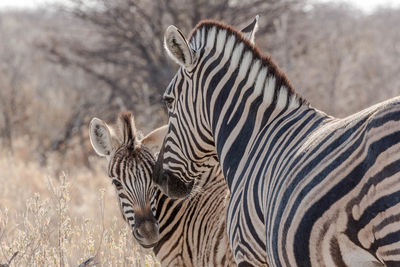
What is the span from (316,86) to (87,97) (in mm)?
6428

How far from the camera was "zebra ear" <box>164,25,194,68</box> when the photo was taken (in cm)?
399

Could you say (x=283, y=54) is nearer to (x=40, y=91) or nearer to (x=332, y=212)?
(x=40, y=91)

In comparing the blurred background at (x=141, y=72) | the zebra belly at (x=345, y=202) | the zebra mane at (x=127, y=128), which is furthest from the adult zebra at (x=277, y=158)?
the blurred background at (x=141, y=72)

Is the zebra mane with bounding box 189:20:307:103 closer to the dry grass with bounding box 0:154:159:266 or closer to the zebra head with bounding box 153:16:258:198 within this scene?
the zebra head with bounding box 153:16:258:198

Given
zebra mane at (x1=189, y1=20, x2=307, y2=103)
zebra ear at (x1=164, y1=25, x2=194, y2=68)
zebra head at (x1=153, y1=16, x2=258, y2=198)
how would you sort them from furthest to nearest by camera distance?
zebra head at (x1=153, y1=16, x2=258, y2=198)
zebra ear at (x1=164, y1=25, x2=194, y2=68)
zebra mane at (x1=189, y1=20, x2=307, y2=103)

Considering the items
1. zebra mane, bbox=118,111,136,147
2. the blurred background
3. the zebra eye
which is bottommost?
zebra mane, bbox=118,111,136,147

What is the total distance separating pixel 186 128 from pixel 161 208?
2.62 ft

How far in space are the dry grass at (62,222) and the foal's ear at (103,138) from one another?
32 cm

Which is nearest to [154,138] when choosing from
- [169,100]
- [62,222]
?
[169,100]

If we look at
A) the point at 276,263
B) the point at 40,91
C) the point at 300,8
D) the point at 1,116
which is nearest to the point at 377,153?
the point at 276,263

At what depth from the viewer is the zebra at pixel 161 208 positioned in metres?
4.49

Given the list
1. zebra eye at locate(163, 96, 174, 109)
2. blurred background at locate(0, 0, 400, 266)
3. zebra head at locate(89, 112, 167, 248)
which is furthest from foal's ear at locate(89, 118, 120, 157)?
blurred background at locate(0, 0, 400, 266)

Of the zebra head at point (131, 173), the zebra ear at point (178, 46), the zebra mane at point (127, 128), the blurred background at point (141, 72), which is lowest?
the zebra head at point (131, 173)

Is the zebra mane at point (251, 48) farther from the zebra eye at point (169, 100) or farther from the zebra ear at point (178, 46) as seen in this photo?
the zebra eye at point (169, 100)
